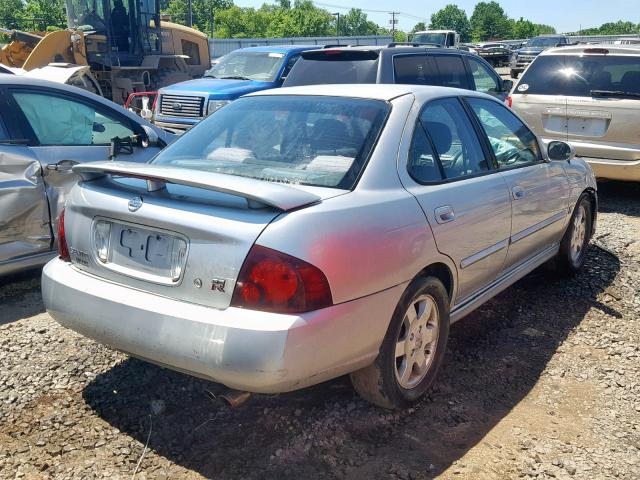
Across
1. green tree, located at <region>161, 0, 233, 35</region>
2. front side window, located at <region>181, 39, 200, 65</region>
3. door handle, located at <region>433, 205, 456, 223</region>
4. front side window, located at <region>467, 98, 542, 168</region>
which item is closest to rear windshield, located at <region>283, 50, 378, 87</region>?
front side window, located at <region>467, 98, 542, 168</region>

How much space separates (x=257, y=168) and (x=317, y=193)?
1.62 feet

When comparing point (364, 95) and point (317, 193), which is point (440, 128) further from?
point (317, 193)

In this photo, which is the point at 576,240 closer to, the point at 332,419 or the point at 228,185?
the point at 332,419

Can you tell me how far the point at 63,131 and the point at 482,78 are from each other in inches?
278

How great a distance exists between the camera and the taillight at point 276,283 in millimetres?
2586

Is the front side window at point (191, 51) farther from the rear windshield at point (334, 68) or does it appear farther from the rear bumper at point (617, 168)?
the rear bumper at point (617, 168)

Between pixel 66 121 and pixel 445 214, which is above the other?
pixel 66 121

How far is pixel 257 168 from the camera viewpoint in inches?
129

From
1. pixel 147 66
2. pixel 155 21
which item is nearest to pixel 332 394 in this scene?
pixel 147 66

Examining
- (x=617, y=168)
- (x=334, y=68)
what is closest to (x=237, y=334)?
(x=334, y=68)

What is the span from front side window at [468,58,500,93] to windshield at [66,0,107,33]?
8713 millimetres

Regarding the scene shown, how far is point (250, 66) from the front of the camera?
11539 mm

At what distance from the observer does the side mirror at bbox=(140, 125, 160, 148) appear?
539 centimetres

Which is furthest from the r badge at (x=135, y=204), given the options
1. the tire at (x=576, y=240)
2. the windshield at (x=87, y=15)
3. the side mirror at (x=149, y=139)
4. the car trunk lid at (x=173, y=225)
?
the windshield at (x=87, y=15)
